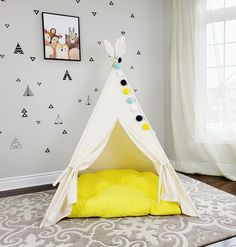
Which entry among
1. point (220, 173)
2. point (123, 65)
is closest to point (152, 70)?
point (123, 65)

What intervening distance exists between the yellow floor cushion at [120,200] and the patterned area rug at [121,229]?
58 millimetres

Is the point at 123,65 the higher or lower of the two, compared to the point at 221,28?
lower

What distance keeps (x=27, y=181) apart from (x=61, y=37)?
1778 mm

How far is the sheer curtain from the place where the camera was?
302 cm

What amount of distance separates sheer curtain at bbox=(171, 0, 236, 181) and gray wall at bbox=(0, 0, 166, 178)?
393 millimetres

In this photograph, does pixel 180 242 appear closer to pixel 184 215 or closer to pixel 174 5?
pixel 184 215

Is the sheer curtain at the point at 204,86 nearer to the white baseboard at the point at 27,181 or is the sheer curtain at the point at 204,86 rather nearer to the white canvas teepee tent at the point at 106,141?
the white canvas teepee tent at the point at 106,141

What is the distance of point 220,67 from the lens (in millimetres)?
3047

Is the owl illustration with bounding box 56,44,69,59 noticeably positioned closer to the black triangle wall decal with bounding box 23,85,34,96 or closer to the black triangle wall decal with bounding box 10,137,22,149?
the black triangle wall decal with bounding box 23,85,34,96

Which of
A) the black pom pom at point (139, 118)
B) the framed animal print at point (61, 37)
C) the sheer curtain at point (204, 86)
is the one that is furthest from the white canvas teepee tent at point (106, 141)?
the sheer curtain at point (204, 86)

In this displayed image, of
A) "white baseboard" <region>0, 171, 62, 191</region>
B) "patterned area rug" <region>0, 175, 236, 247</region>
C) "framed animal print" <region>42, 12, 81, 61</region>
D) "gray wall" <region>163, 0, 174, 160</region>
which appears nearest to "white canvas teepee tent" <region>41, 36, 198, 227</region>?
"patterned area rug" <region>0, 175, 236, 247</region>

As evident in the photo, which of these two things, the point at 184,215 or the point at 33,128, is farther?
the point at 33,128

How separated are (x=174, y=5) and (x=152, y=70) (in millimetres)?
897

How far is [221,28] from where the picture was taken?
305cm
